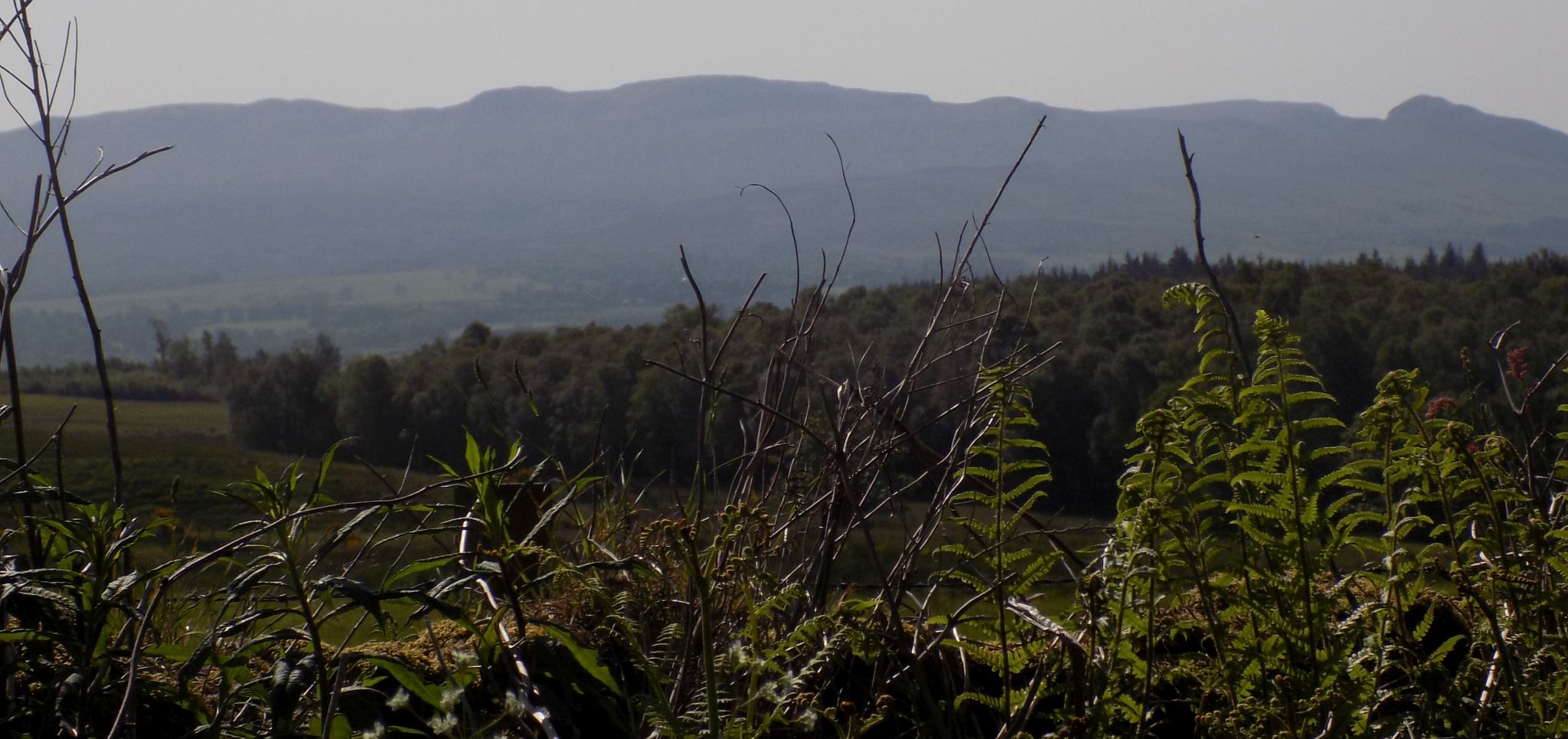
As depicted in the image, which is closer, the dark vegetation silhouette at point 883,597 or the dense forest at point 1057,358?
the dark vegetation silhouette at point 883,597

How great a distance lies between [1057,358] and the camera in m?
5.82

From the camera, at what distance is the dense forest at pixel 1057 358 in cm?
692

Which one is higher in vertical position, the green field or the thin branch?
the thin branch

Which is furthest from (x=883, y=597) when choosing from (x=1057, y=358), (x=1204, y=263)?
(x=1057, y=358)

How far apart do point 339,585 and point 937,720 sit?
0.58 m

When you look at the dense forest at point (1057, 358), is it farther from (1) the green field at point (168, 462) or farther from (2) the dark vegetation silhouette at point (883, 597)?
(2) the dark vegetation silhouette at point (883, 597)

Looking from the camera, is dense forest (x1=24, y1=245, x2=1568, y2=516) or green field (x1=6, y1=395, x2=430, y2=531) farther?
green field (x1=6, y1=395, x2=430, y2=531)

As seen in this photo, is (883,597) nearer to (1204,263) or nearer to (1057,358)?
(1204,263)

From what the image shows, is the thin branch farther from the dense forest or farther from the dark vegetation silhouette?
the dense forest

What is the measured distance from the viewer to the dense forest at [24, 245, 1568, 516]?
6918 mm

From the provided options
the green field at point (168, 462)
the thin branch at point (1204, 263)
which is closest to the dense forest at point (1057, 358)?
the green field at point (168, 462)

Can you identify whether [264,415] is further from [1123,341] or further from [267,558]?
[267,558]

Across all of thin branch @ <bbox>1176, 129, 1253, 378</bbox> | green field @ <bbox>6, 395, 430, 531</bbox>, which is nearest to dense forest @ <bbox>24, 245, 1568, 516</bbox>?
green field @ <bbox>6, 395, 430, 531</bbox>

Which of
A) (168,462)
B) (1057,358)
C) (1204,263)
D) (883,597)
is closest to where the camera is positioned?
(1204,263)
